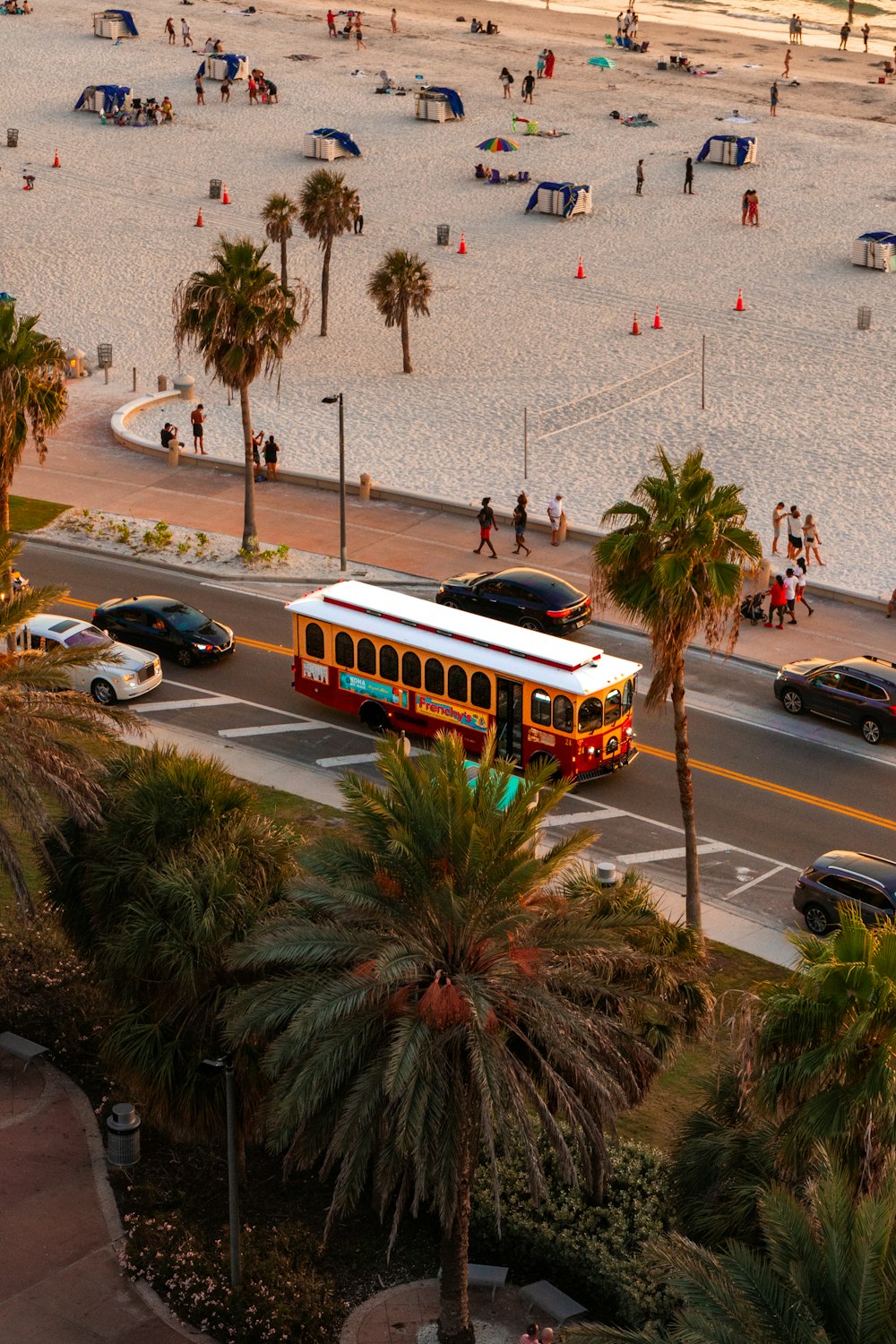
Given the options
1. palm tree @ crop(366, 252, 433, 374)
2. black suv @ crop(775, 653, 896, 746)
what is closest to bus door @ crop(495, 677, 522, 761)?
black suv @ crop(775, 653, 896, 746)

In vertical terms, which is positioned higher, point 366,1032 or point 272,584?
point 366,1032

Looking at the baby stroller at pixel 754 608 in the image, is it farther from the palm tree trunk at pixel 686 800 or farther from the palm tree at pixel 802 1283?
the palm tree at pixel 802 1283

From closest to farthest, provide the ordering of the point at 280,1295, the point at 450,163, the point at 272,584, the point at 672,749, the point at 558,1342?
the point at 558,1342 → the point at 280,1295 → the point at 672,749 → the point at 272,584 → the point at 450,163

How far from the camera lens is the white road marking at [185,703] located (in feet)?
135

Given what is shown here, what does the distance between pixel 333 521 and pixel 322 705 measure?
1056 cm

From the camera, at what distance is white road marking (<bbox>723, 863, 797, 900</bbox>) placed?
3416 centimetres

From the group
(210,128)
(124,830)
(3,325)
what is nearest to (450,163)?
(210,128)

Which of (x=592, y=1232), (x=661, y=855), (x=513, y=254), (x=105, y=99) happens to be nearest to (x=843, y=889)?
(x=661, y=855)

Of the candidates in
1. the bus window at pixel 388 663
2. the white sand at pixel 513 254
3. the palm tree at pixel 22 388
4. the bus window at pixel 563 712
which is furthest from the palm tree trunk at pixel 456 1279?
the white sand at pixel 513 254

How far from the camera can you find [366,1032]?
21.0 m

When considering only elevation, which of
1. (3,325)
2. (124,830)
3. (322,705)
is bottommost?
(322,705)

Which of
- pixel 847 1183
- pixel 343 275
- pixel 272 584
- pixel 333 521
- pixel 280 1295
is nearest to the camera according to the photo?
pixel 847 1183

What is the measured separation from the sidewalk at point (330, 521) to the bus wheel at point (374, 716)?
296 inches

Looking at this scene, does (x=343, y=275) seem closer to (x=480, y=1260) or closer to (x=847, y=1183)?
(x=480, y=1260)
